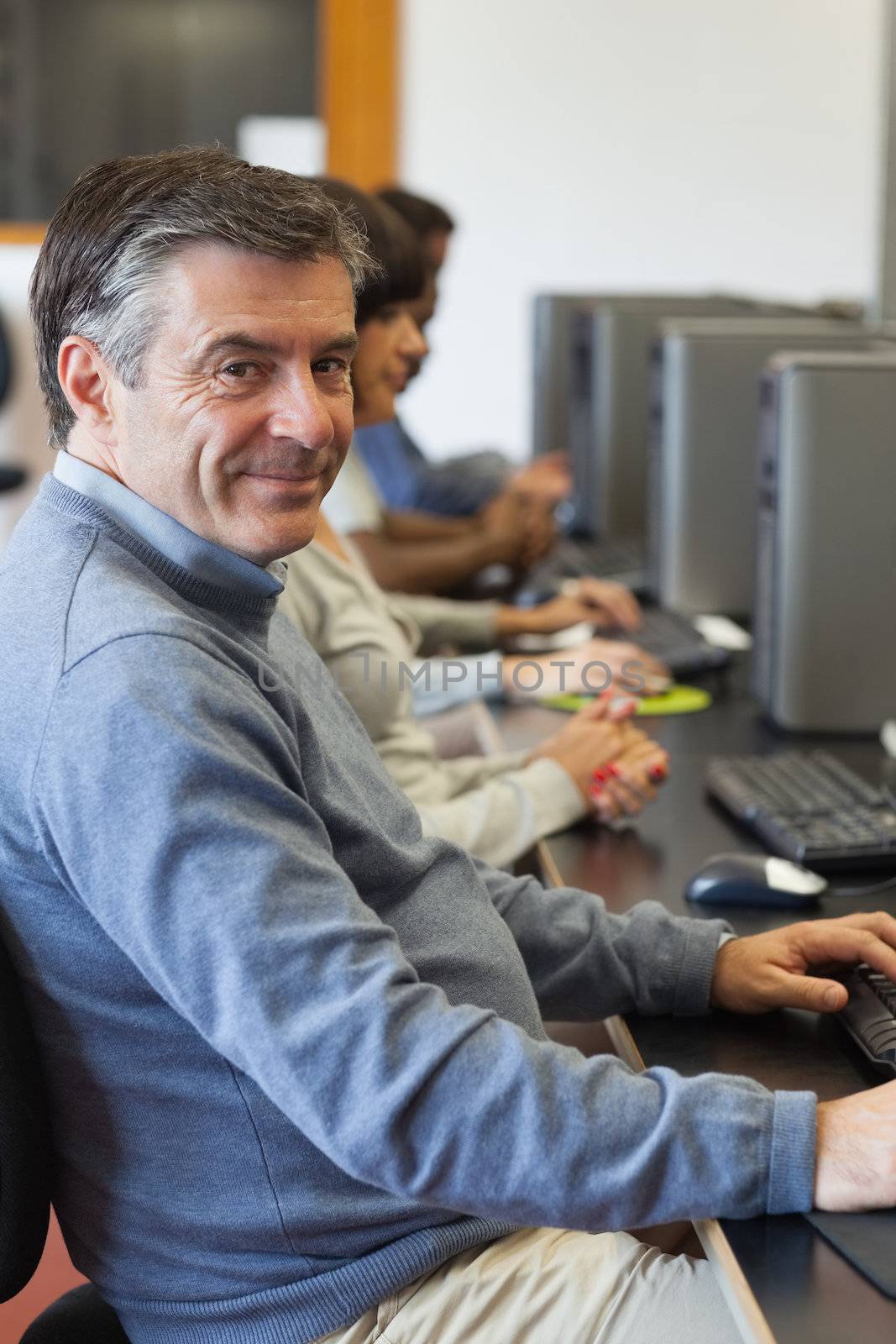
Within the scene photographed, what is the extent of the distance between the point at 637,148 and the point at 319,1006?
4.35 meters

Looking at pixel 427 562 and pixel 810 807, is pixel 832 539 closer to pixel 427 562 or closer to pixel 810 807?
pixel 810 807

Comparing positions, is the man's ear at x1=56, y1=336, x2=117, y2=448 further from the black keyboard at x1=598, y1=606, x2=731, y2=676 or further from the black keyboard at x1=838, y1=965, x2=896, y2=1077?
the black keyboard at x1=598, y1=606, x2=731, y2=676

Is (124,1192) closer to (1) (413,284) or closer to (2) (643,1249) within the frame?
(2) (643,1249)

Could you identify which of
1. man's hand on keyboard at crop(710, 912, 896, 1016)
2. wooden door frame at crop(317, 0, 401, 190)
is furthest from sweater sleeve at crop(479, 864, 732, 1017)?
wooden door frame at crop(317, 0, 401, 190)

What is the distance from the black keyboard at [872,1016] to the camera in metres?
0.98

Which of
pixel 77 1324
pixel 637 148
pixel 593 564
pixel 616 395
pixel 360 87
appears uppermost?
pixel 360 87

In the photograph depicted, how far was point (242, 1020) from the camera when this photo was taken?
80cm

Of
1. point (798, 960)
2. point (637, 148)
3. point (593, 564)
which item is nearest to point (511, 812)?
point (798, 960)

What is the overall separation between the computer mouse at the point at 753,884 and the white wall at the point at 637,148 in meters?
3.58

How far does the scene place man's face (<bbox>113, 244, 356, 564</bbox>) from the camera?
907mm

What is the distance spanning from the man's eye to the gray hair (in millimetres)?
50

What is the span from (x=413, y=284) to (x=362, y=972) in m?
1.14

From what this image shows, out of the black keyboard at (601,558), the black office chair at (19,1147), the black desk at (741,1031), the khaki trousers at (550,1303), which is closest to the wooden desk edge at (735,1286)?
the black desk at (741,1031)

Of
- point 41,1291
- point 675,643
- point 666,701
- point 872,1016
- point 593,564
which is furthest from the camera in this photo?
point 593,564
